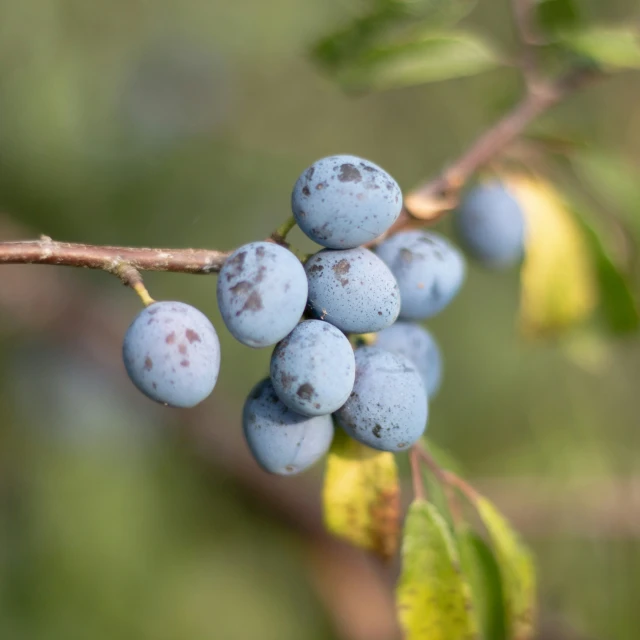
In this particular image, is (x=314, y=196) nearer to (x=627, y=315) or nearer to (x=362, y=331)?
(x=362, y=331)

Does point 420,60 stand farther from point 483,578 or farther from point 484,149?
point 483,578

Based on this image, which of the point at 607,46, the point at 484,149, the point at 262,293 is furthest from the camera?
the point at 484,149

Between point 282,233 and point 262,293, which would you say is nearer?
point 262,293

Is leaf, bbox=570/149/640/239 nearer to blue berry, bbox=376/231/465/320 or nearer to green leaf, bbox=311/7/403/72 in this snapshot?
green leaf, bbox=311/7/403/72

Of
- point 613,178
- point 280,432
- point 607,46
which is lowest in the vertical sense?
point 280,432

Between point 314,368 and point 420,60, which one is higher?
point 420,60

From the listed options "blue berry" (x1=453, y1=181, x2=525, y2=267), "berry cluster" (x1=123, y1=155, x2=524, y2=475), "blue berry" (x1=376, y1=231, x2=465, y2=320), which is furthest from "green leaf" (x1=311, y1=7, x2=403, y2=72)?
"berry cluster" (x1=123, y1=155, x2=524, y2=475)

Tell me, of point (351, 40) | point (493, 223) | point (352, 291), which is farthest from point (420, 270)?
point (351, 40)

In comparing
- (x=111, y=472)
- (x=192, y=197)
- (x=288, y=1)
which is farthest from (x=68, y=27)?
(x=111, y=472)

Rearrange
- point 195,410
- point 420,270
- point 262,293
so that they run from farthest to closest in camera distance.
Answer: point 195,410
point 420,270
point 262,293
